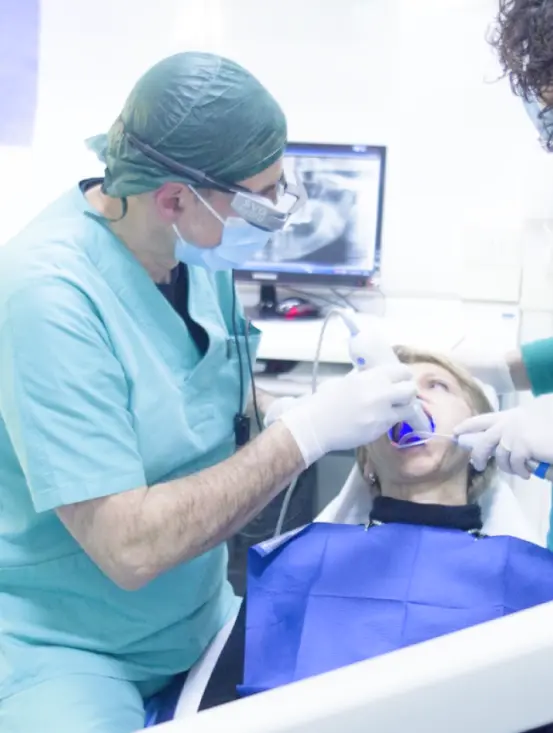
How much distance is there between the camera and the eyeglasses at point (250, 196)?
1204 mm

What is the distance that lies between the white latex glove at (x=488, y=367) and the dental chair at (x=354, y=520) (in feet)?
0.70

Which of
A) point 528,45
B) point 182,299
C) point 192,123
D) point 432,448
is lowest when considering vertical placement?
point 432,448

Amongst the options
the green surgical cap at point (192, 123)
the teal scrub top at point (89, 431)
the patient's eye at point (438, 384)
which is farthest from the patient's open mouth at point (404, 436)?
the green surgical cap at point (192, 123)

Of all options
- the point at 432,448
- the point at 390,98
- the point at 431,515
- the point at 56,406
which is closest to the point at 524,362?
the point at 432,448

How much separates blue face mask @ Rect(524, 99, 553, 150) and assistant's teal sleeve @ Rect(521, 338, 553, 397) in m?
0.54

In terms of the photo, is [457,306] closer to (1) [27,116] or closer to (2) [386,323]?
(2) [386,323]

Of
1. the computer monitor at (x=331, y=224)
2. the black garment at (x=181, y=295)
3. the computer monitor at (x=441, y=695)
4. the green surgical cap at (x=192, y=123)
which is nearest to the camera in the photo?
the computer monitor at (x=441, y=695)

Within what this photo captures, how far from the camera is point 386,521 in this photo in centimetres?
147

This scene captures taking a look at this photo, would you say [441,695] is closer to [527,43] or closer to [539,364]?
[527,43]

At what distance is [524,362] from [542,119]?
63 centimetres

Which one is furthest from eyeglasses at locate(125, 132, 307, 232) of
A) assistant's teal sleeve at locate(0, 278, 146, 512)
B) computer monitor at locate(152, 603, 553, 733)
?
computer monitor at locate(152, 603, 553, 733)

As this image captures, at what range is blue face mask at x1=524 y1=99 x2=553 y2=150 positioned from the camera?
43.0 inches

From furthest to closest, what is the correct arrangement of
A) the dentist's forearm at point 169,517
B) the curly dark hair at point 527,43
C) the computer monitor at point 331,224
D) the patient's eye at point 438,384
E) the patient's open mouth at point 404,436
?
the computer monitor at point 331,224 → the patient's eye at point 438,384 → the patient's open mouth at point 404,436 → the dentist's forearm at point 169,517 → the curly dark hair at point 527,43

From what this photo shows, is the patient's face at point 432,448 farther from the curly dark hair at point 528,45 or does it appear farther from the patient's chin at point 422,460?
the curly dark hair at point 528,45
